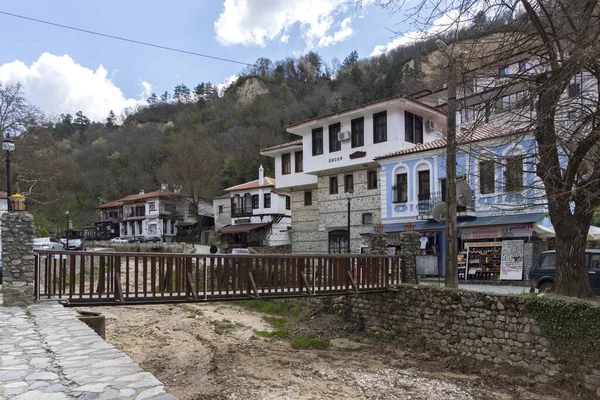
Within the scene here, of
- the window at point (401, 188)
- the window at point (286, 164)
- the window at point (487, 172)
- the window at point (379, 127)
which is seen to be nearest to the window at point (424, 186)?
the window at point (401, 188)

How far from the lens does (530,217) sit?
60.7 feet

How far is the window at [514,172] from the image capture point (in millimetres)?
9703

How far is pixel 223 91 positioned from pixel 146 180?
1346 inches

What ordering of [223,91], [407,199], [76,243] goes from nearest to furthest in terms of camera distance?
[407,199] < [76,243] < [223,91]

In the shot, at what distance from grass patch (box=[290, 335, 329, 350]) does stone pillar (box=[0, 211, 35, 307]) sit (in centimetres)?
840

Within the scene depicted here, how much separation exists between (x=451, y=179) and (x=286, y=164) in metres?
22.6

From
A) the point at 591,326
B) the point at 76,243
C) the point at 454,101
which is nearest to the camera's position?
the point at 591,326

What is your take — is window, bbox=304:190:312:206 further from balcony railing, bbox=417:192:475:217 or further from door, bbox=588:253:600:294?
door, bbox=588:253:600:294

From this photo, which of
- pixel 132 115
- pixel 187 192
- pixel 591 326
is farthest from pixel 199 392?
pixel 132 115

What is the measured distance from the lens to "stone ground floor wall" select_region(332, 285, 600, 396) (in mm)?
9781

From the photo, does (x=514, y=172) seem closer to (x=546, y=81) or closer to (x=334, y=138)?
(x=546, y=81)

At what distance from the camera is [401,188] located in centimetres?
2466

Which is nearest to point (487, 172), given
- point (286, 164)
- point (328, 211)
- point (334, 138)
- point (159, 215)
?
point (334, 138)

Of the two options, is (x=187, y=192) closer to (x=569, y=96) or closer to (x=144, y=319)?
(x=144, y=319)
